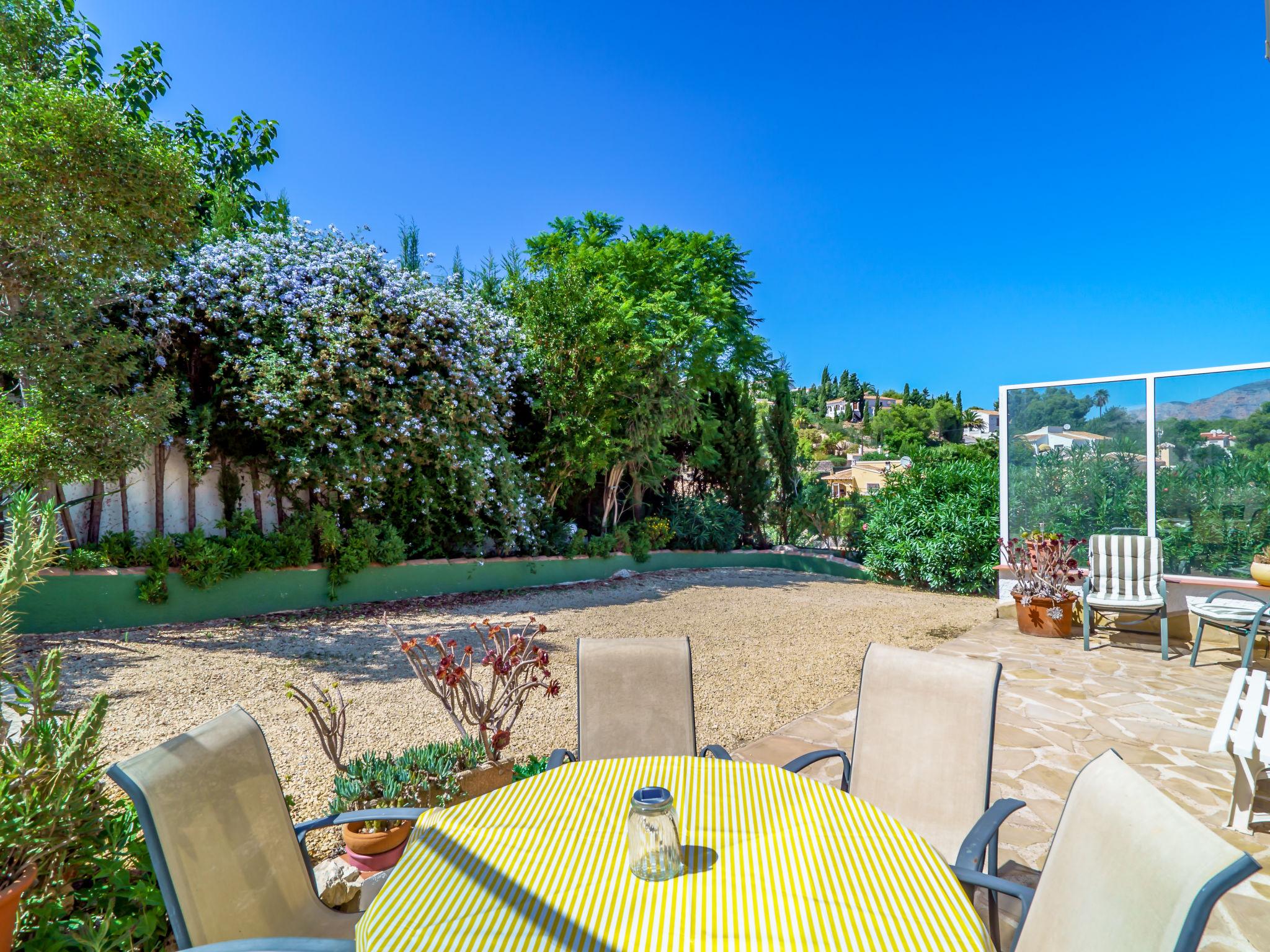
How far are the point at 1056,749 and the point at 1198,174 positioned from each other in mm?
43502

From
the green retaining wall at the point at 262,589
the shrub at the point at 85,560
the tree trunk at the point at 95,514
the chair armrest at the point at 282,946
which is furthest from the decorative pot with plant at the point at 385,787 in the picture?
the tree trunk at the point at 95,514

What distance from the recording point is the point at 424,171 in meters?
11.7

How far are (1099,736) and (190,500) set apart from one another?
8958mm

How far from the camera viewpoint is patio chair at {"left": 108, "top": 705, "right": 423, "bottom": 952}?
1316 millimetres

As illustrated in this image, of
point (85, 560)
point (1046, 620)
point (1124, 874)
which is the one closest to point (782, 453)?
point (1046, 620)

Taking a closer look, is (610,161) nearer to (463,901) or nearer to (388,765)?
(388,765)

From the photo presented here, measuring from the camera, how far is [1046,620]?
6.50 metres

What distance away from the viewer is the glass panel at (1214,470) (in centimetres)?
659

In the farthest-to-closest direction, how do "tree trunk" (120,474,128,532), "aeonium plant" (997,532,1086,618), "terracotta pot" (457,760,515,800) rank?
"tree trunk" (120,474,128,532), "aeonium plant" (997,532,1086,618), "terracotta pot" (457,760,515,800)

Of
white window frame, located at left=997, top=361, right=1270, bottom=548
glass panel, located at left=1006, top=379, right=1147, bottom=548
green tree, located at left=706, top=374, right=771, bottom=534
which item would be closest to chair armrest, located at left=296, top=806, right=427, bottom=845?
glass panel, located at left=1006, top=379, right=1147, bottom=548

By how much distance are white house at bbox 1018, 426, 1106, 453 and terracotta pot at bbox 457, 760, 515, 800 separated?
7.71 meters

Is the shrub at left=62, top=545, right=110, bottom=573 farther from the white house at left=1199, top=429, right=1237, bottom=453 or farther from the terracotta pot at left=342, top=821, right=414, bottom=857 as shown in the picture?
the white house at left=1199, top=429, right=1237, bottom=453

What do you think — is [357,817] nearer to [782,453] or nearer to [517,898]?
[517,898]

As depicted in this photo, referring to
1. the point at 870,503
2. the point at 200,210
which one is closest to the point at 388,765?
the point at 870,503
